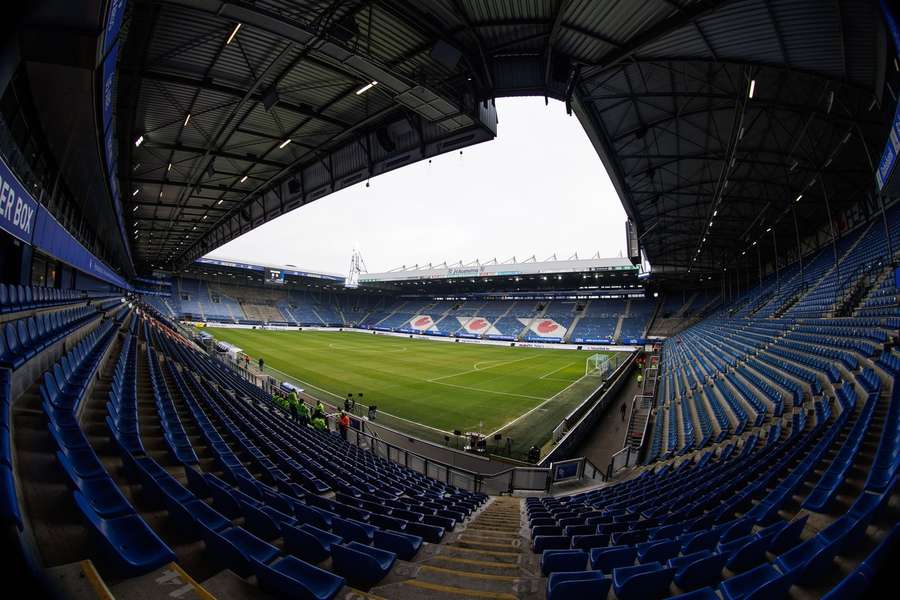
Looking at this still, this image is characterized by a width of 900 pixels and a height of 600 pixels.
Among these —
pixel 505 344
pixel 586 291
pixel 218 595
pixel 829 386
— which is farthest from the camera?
pixel 586 291

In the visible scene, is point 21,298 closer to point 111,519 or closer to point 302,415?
point 302,415

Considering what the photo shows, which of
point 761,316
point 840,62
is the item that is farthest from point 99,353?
point 761,316

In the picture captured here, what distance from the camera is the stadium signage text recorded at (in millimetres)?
4340

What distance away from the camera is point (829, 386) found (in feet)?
28.4

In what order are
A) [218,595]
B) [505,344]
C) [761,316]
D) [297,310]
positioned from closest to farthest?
[218,595]
[761,316]
[505,344]
[297,310]

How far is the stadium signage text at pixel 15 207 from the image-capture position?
4.34 metres

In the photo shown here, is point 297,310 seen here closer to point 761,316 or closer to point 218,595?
point 761,316

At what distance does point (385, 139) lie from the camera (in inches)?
442

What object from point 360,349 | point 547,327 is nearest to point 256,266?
point 360,349

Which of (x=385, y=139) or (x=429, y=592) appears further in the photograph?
(x=385, y=139)

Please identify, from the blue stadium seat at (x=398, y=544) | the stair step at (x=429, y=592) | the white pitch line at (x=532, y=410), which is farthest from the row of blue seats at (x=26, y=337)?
the white pitch line at (x=532, y=410)

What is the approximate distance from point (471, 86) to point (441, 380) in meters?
19.7

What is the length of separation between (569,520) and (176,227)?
28627mm

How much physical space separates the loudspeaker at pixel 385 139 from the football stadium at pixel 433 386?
0.36 m
